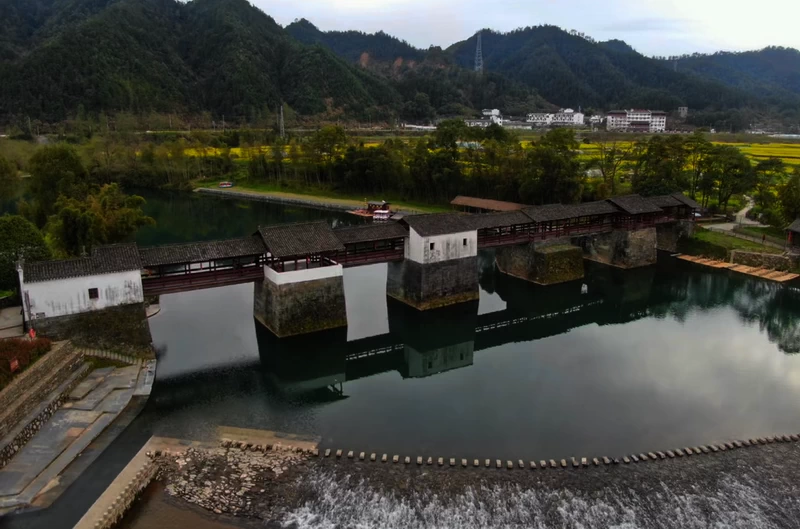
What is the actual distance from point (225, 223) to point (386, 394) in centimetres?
3357

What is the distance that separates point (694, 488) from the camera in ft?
46.1

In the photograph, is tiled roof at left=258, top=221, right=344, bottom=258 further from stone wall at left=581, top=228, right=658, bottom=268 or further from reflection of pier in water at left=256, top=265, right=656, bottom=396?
stone wall at left=581, top=228, right=658, bottom=268

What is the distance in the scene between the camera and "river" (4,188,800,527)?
16.5 m

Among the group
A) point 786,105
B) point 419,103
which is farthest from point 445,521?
point 786,105

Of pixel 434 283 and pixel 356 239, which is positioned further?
pixel 434 283

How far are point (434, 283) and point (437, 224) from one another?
2.83 m

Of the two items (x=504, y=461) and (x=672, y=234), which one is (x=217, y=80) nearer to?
(x=672, y=234)

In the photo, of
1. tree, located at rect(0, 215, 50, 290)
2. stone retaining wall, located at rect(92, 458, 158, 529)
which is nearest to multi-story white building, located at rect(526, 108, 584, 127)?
tree, located at rect(0, 215, 50, 290)

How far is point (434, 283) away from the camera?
26594mm

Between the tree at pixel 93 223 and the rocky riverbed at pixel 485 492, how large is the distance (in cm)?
1445

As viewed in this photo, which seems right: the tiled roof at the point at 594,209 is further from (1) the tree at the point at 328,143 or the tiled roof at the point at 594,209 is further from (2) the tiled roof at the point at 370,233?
(1) the tree at the point at 328,143

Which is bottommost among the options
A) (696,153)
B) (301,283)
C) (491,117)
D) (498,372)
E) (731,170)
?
(498,372)

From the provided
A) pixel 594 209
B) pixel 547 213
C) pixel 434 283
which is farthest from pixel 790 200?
pixel 434 283

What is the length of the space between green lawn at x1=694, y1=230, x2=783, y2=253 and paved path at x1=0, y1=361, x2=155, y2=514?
33.7 metres
